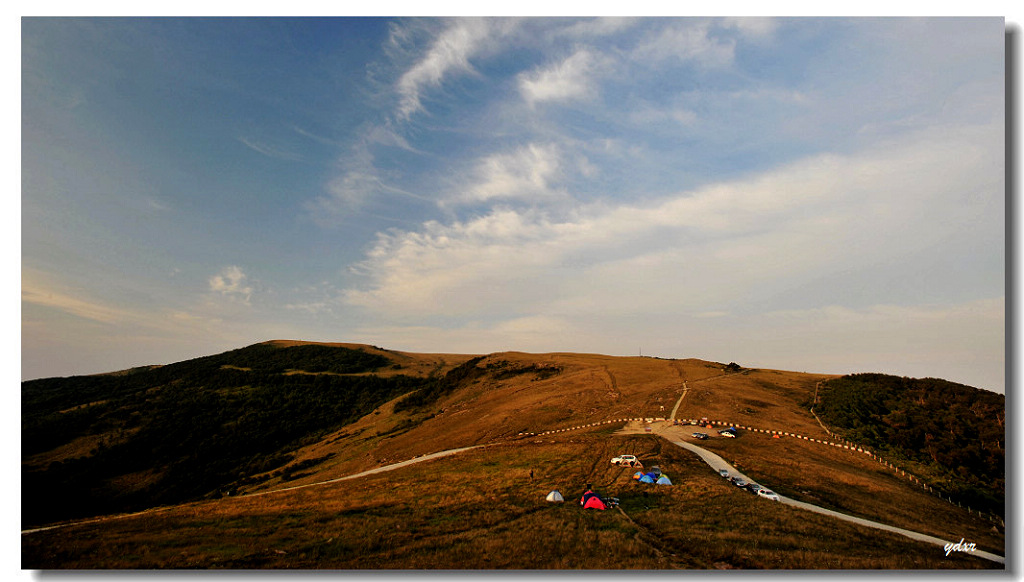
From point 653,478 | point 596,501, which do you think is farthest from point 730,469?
point 596,501

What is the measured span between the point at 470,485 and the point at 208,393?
450ft

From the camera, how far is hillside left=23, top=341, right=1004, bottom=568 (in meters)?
24.8

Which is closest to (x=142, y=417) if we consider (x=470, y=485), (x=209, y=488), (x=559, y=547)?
(x=209, y=488)

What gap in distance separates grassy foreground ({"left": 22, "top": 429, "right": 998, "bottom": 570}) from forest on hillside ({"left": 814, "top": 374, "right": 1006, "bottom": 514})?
32.4 meters

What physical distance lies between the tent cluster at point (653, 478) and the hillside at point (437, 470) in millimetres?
1415

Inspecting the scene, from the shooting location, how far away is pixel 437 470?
50000 mm

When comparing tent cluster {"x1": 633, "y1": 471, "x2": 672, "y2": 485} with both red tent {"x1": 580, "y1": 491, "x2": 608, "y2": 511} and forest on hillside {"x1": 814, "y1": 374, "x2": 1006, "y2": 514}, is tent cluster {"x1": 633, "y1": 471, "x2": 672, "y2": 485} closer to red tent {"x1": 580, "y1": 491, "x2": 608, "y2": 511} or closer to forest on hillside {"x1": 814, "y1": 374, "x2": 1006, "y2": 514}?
red tent {"x1": 580, "y1": 491, "x2": 608, "y2": 511}

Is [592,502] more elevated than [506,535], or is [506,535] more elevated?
[506,535]

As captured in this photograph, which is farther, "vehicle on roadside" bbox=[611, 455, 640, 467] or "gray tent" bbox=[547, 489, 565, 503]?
"vehicle on roadside" bbox=[611, 455, 640, 467]

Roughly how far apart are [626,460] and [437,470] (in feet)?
71.6

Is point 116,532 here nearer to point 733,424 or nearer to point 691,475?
point 691,475
